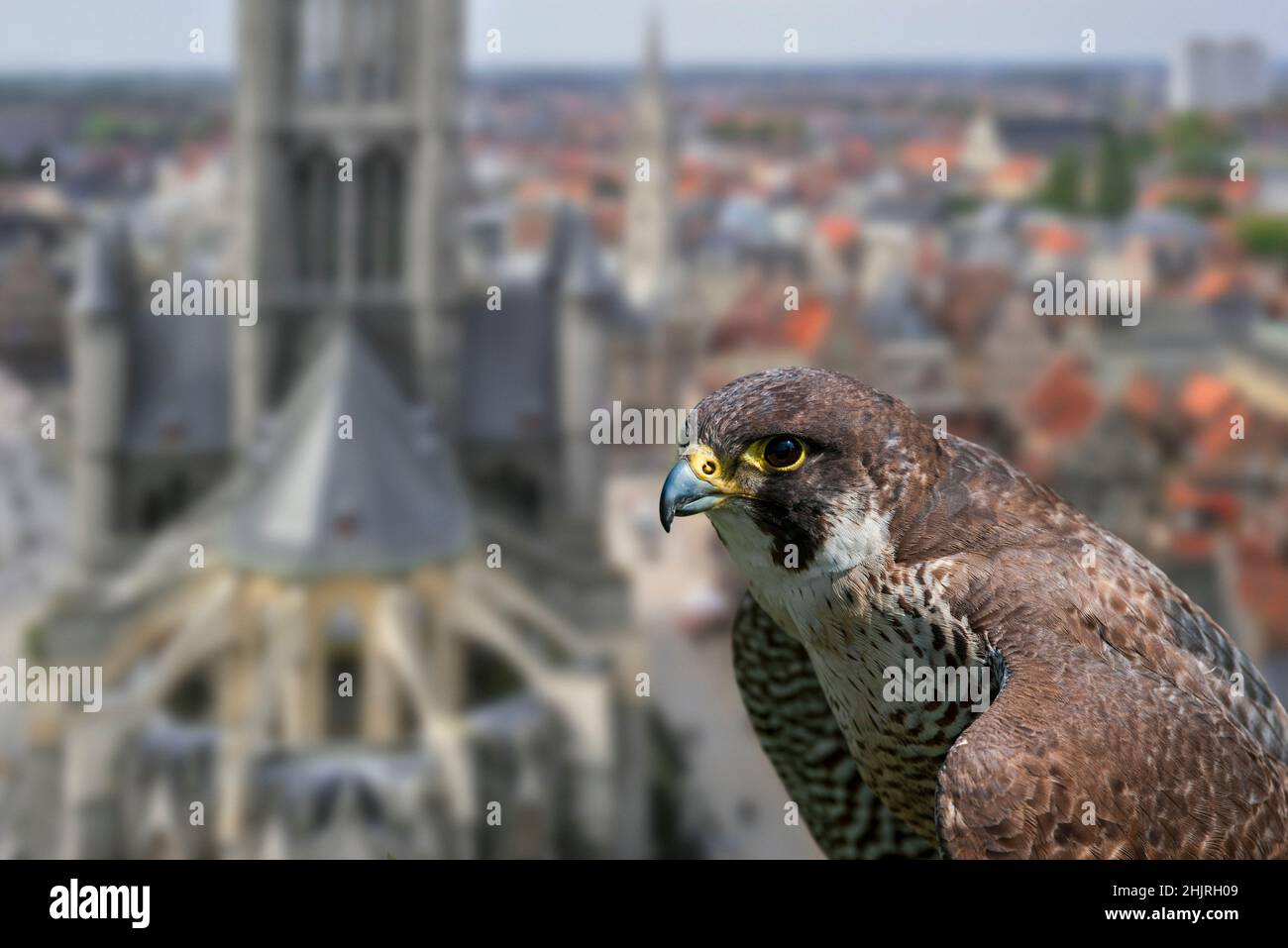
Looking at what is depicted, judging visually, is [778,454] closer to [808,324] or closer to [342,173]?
[342,173]

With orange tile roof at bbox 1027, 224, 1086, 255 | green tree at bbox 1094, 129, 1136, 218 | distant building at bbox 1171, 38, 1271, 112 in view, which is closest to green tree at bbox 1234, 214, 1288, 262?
green tree at bbox 1094, 129, 1136, 218

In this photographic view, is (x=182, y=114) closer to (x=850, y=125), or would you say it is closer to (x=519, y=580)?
(x=519, y=580)

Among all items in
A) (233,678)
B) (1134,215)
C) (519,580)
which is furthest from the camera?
(1134,215)

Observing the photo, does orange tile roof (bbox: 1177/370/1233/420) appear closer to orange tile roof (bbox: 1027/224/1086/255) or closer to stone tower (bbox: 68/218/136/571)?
orange tile roof (bbox: 1027/224/1086/255)

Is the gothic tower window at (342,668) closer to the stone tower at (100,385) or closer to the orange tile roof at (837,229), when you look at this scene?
the stone tower at (100,385)

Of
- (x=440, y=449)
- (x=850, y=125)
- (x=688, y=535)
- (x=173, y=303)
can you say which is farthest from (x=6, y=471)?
(x=850, y=125)

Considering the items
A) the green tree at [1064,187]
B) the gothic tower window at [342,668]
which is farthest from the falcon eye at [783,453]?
the green tree at [1064,187]
